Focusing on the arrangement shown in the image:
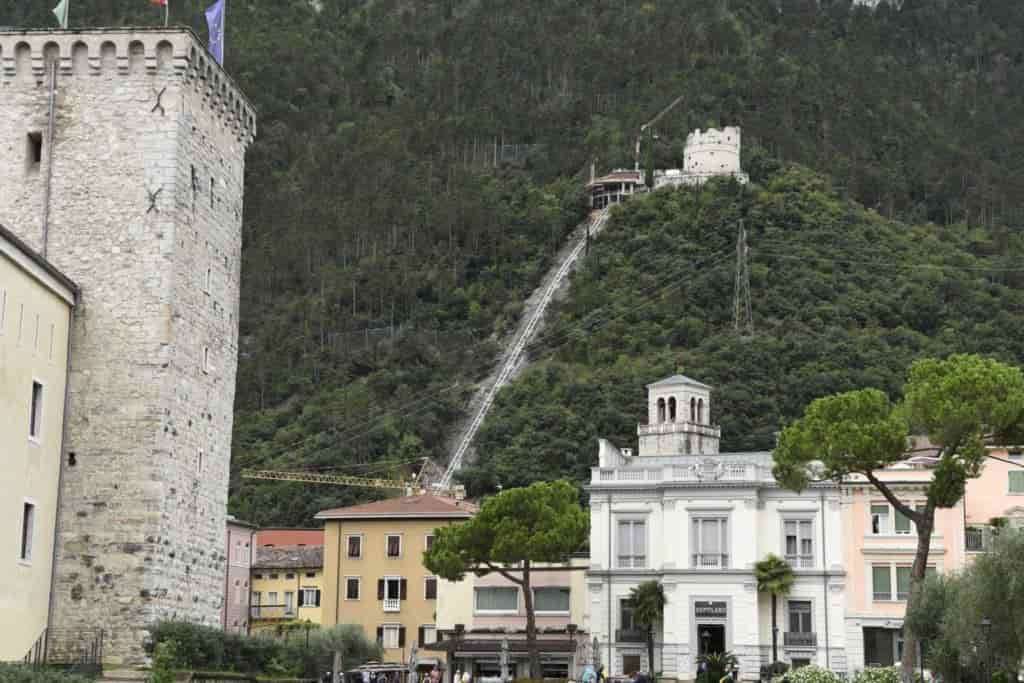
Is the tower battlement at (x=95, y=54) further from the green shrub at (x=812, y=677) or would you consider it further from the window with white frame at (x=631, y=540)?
the window with white frame at (x=631, y=540)

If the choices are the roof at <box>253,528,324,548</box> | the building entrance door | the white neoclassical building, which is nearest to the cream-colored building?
the white neoclassical building

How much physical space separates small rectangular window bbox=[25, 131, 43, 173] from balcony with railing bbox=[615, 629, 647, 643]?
30342 millimetres

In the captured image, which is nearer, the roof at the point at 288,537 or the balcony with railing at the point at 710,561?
the balcony with railing at the point at 710,561

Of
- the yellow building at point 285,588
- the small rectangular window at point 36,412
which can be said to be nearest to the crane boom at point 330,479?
the yellow building at point 285,588

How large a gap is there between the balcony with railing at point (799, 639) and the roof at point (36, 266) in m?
31.2

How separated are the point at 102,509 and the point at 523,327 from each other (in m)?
122

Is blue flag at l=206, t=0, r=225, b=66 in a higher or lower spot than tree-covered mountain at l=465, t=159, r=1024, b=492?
lower

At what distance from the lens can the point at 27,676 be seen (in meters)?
25.6

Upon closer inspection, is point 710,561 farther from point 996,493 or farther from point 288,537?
point 288,537

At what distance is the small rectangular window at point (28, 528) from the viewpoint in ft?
116

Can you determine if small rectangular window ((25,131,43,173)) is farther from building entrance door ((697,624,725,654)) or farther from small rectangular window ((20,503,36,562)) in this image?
building entrance door ((697,624,725,654))

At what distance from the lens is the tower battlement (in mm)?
39125

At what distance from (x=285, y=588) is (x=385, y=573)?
1287 cm

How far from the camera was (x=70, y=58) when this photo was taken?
39281 millimetres
